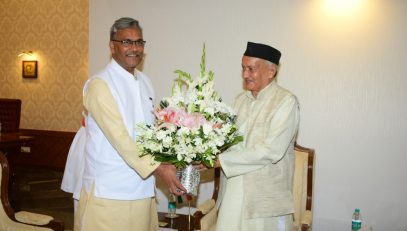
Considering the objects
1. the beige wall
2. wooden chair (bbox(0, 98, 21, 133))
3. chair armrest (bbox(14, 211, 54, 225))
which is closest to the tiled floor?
wooden chair (bbox(0, 98, 21, 133))

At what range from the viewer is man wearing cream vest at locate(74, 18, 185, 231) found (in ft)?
8.10

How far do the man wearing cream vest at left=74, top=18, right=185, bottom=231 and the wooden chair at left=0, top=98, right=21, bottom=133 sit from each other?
16.6ft

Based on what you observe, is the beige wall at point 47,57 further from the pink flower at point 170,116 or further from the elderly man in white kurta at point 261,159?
the pink flower at point 170,116

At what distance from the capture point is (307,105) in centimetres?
442

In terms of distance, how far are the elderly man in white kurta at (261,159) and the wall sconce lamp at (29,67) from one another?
7.86 meters

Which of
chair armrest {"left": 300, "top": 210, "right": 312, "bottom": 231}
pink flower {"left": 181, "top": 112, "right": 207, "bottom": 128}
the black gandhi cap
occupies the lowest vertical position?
chair armrest {"left": 300, "top": 210, "right": 312, "bottom": 231}

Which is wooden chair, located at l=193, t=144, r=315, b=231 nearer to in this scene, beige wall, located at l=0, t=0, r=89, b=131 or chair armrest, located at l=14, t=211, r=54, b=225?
chair armrest, located at l=14, t=211, r=54, b=225

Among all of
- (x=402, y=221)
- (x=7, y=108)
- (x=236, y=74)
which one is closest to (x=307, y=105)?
(x=236, y=74)

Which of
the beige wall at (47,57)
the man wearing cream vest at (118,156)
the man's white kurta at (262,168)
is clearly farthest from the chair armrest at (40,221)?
the beige wall at (47,57)

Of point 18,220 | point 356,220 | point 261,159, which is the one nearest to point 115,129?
point 261,159

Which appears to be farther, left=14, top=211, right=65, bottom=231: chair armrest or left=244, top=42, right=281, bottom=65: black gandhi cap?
left=14, top=211, right=65, bottom=231: chair armrest

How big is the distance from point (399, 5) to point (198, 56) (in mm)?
2093

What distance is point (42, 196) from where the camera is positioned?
6512 millimetres

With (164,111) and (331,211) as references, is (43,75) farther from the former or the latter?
(164,111)
